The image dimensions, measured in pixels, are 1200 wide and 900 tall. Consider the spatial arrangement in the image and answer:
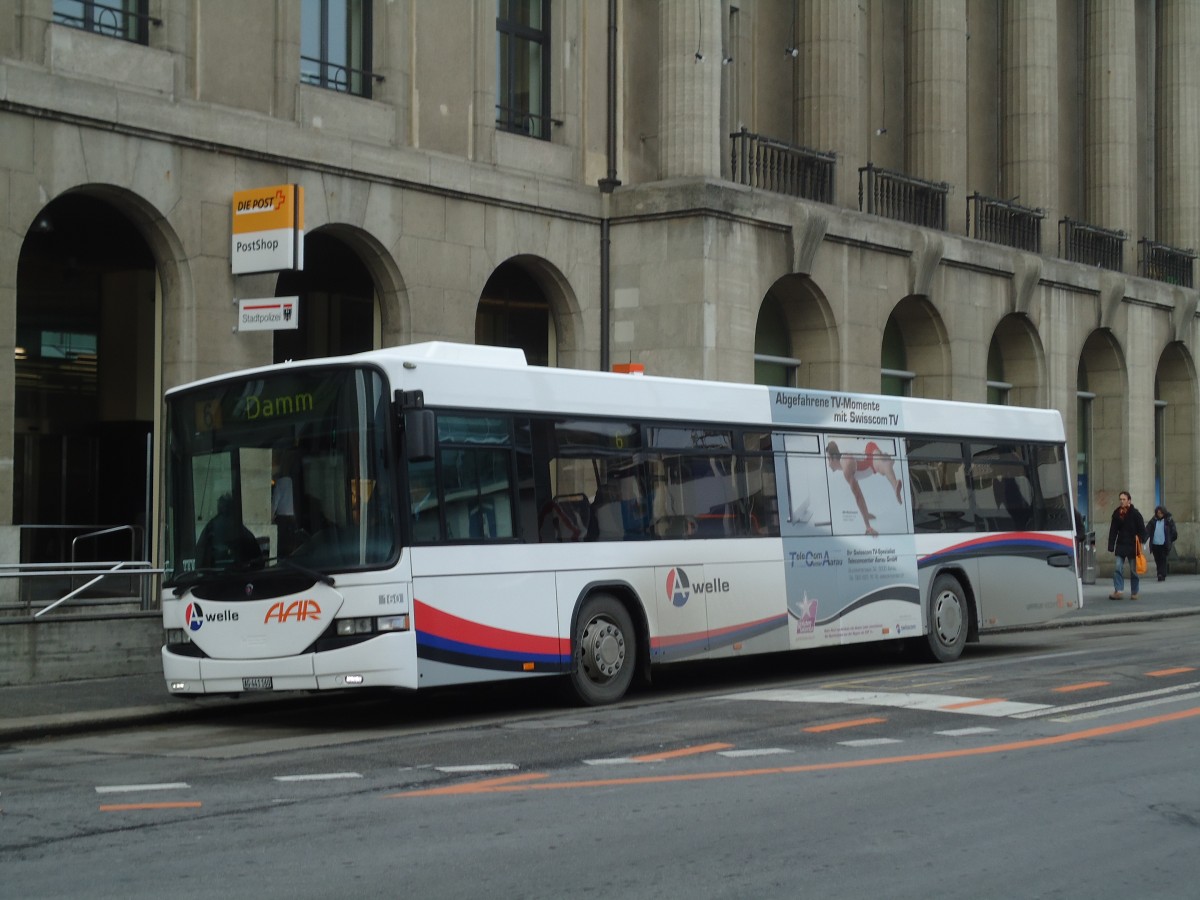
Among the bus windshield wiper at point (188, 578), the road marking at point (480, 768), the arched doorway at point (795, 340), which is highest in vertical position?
the arched doorway at point (795, 340)

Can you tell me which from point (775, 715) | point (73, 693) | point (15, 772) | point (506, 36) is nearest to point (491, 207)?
point (506, 36)

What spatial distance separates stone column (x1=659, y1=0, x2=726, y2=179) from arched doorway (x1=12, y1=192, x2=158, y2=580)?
7.97m

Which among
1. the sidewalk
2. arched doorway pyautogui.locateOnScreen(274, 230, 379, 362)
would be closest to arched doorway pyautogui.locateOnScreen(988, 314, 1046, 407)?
arched doorway pyautogui.locateOnScreen(274, 230, 379, 362)

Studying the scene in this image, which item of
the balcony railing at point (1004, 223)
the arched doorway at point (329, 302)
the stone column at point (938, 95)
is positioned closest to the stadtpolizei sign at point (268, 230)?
the arched doorway at point (329, 302)

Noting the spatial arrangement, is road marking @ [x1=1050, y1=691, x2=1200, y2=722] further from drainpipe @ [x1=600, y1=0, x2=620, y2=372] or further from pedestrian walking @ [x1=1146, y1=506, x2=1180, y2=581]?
pedestrian walking @ [x1=1146, y1=506, x2=1180, y2=581]

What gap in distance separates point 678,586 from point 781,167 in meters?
14.2

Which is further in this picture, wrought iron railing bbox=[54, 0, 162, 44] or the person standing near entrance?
the person standing near entrance

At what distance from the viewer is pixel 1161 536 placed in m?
36.8

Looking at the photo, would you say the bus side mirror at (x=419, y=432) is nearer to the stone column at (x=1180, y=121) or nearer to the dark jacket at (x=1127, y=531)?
the dark jacket at (x=1127, y=531)

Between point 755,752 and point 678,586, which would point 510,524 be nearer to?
point 678,586

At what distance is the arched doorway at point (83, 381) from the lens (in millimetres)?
24922

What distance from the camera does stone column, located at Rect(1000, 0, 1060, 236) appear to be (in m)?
35.5

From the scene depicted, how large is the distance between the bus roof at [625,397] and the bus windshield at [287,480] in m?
0.20

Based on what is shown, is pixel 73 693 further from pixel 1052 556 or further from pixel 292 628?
pixel 1052 556
